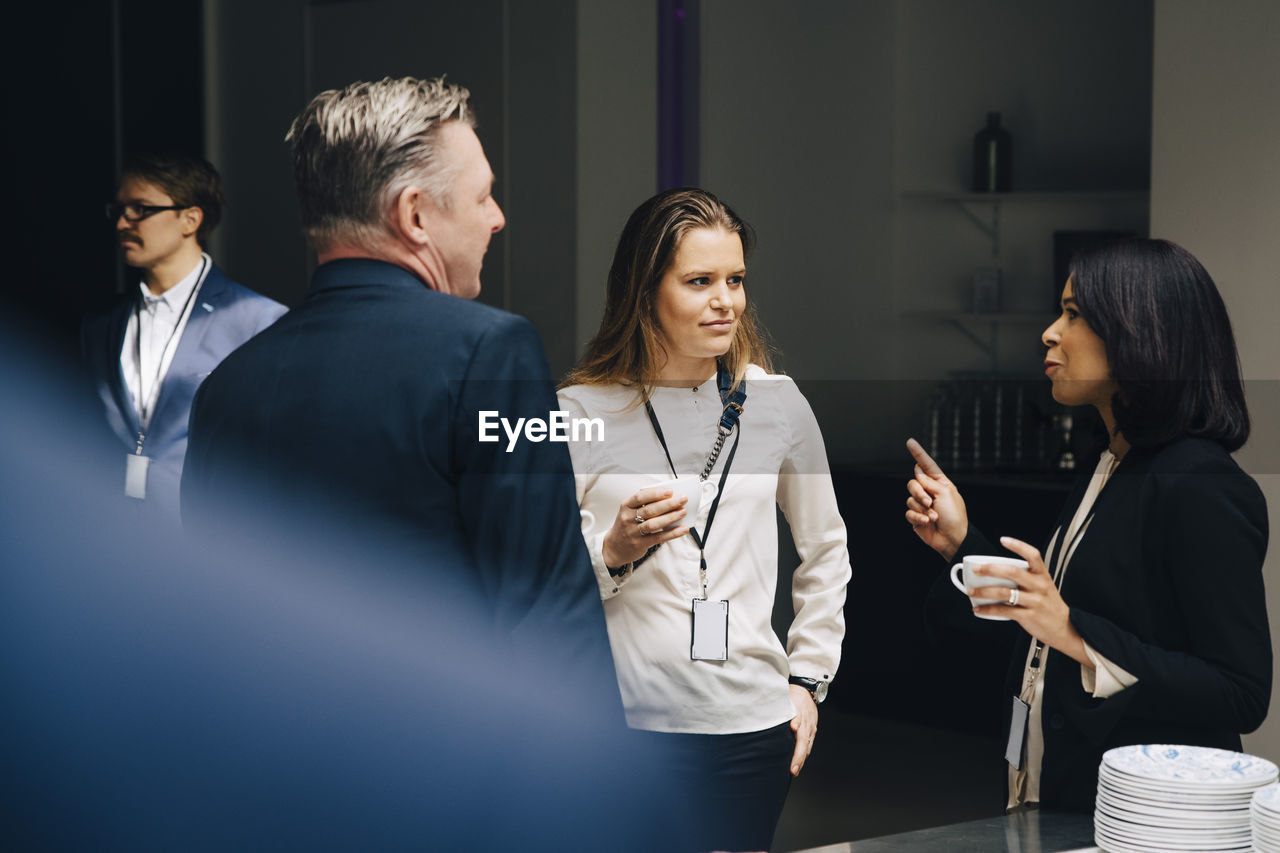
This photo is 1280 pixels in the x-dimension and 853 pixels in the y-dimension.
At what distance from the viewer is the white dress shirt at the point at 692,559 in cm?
193

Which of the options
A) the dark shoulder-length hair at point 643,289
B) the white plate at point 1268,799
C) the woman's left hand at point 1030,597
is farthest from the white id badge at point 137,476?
the white plate at point 1268,799

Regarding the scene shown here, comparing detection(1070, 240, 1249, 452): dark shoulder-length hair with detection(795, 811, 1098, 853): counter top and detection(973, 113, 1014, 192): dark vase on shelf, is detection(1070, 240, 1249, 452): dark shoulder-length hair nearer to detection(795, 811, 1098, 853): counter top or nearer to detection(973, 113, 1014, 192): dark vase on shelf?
detection(795, 811, 1098, 853): counter top

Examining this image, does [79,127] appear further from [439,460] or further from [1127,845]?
[1127,845]

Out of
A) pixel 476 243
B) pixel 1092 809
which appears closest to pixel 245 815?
pixel 476 243

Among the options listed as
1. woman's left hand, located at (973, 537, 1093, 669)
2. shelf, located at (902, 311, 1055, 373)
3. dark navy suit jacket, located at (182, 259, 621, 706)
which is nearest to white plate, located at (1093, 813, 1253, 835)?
woman's left hand, located at (973, 537, 1093, 669)

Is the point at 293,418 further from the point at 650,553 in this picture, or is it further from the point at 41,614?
the point at 41,614

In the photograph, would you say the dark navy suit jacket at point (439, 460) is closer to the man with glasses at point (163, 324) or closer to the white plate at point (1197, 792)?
the white plate at point (1197, 792)

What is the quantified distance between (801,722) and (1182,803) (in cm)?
68

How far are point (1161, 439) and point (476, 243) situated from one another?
2.84ft

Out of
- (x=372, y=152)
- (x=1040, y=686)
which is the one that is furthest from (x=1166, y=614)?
(x=372, y=152)

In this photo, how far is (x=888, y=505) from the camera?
4758 mm

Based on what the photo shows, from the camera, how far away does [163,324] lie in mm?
3262

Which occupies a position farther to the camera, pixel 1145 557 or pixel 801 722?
pixel 801 722

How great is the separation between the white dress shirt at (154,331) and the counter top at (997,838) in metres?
2.12
